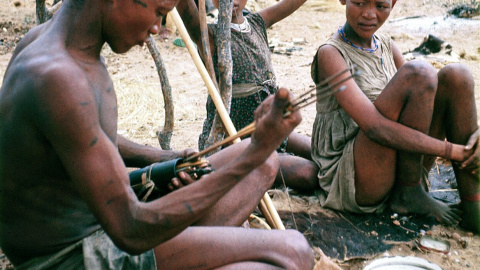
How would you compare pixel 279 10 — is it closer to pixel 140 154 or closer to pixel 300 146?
pixel 300 146

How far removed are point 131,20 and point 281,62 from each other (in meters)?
5.06

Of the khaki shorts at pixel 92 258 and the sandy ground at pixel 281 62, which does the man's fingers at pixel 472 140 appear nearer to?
the sandy ground at pixel 281 62

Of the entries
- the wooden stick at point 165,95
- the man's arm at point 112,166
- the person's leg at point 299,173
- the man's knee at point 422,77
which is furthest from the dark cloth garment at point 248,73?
the man's arm at point 112,166

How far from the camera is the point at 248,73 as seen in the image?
3186mm

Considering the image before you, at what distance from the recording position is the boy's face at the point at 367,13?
2.64 metres

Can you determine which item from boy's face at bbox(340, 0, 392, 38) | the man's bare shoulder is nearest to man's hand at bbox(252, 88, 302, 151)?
the man's bare shoulder

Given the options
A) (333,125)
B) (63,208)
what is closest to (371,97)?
(333,125)

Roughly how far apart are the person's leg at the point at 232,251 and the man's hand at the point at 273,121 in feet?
1.42

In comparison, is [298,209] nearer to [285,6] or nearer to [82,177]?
[285,6]

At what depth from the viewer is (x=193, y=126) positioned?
4527 millimetres

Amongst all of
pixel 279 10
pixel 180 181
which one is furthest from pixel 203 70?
pixel 279 10

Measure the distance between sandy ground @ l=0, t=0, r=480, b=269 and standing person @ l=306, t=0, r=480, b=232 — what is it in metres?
0.32

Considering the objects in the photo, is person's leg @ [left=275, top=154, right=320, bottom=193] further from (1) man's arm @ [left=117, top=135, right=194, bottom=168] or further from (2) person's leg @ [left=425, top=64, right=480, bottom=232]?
(1) man's arm @ [left=117, top=135, right=194, bottom=168]

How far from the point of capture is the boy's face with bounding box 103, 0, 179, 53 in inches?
58.7
